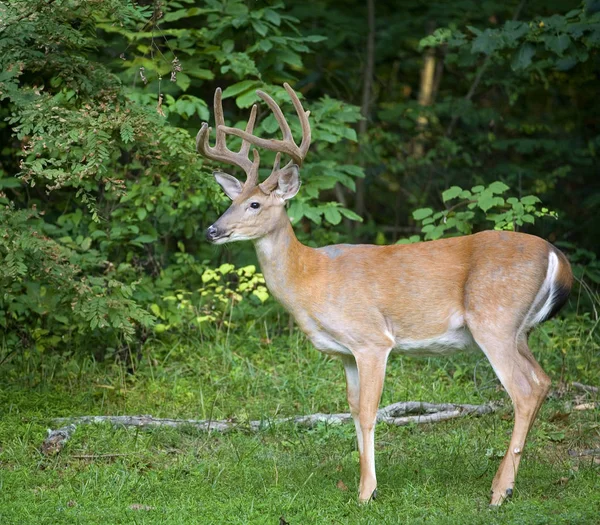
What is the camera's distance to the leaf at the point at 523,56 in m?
7.95

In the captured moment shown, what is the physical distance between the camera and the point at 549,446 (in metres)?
6.23

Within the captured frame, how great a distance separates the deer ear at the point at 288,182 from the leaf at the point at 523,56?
9.86 ft

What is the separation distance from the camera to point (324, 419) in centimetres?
661

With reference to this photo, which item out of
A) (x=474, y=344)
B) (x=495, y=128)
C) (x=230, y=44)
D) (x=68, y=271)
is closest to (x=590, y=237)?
(x=495, y=128)

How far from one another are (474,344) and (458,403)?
152 cm

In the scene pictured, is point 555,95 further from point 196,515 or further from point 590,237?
point 196,515

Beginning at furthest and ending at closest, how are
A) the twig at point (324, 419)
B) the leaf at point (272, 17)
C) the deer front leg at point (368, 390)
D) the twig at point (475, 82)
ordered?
1. the twig at point (475, 82)
2. the leaf at point (272, 17)
3. the twig at point (324, 419)
4. the deer front leg at point (368, 390)

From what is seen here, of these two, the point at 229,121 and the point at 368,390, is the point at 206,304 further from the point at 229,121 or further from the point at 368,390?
the point at 368,390

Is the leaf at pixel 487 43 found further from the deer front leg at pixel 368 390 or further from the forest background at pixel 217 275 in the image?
the deer front leg at pixel 368 390

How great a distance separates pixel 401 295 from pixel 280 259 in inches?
30.1

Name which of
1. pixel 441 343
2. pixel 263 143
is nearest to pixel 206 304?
pixel 263 143

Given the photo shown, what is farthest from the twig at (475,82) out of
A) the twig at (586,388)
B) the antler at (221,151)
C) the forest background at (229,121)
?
the antler at (221,151)

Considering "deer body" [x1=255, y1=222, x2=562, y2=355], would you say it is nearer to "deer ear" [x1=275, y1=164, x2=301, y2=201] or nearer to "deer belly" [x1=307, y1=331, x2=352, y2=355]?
"deer belly" [x1=307, y1=331, x2=352, y2=355]

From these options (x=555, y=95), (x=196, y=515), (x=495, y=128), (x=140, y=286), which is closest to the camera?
(x=196, y=515)
